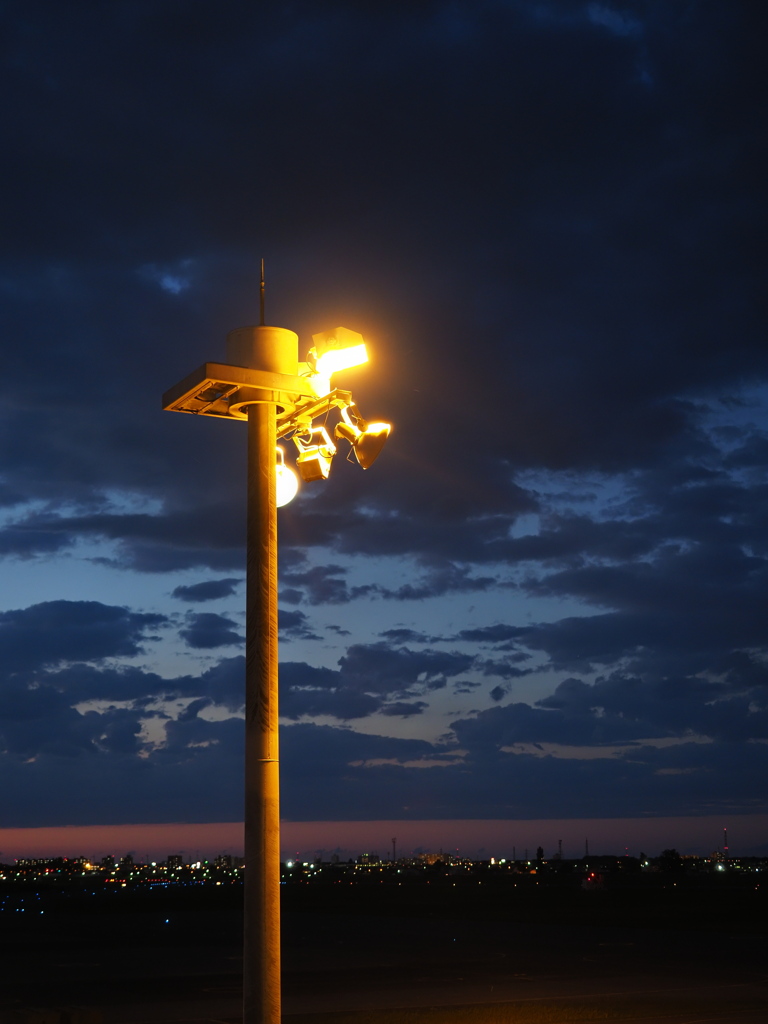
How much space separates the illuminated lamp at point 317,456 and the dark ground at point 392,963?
6865mm

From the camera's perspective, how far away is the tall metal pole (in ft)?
22.8

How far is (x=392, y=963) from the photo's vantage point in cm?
2589

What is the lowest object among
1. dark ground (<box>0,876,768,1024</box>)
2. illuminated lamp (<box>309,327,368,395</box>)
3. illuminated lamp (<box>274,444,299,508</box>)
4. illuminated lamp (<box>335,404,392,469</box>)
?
dark ground (<box>0,876,768,1024</box>)

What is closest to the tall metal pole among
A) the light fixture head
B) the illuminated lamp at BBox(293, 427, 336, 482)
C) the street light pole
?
the street light pole

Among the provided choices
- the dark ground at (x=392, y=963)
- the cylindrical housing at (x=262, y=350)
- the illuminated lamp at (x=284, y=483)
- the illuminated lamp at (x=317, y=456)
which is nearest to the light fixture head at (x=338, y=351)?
the cylindrical housing at (x=262, y=350)

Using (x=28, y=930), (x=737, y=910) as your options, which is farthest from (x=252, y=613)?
(x=737, y=910)

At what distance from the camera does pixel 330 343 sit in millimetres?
8141

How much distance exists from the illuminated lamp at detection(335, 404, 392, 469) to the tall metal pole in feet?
2.48

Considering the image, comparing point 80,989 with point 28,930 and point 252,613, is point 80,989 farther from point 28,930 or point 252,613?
point 28,930

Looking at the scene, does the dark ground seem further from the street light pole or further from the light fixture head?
the light fixture head

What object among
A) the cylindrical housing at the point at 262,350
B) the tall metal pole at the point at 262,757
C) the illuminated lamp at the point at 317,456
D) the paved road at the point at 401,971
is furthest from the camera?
the paved road at the point at 401,971

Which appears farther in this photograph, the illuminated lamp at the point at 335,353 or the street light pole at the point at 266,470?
the illuminated lamp at the point at 335,353

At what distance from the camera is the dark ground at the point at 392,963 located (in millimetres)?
18953

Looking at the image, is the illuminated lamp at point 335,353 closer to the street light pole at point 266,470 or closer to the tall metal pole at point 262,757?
the street light pole at point 266,470
